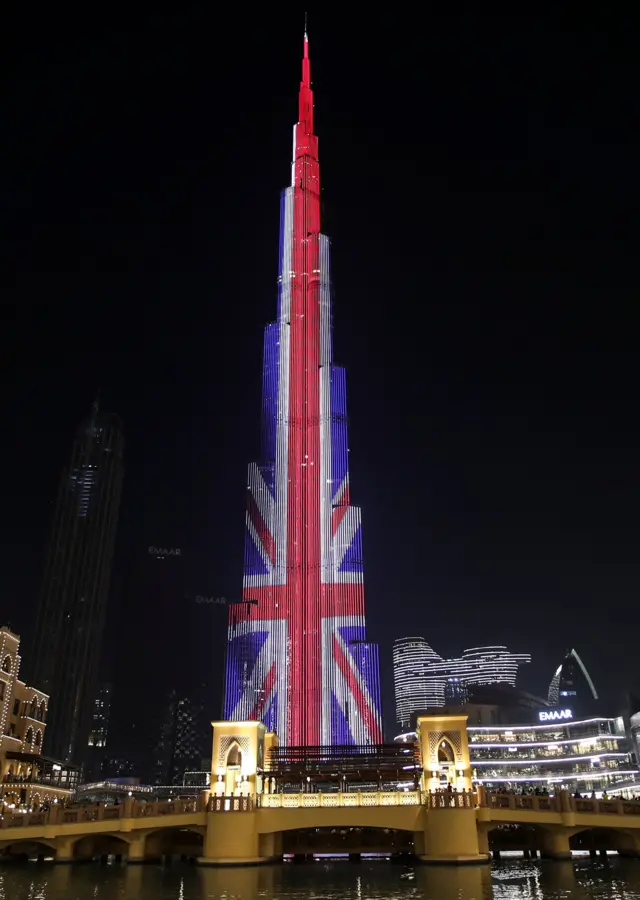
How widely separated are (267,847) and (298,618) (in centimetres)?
3749

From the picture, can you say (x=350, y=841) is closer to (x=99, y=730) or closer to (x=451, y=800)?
(x=451, y=800)

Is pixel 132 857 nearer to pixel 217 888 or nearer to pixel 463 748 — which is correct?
pixel 217 888

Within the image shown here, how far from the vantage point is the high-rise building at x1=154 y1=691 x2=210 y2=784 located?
173 metres

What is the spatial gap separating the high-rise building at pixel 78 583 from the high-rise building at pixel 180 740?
160 feet

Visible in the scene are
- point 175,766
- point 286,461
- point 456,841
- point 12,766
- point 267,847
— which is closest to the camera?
point 456,841

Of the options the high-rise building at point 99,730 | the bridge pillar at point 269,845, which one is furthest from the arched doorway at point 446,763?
the high-rise building at point 99,730

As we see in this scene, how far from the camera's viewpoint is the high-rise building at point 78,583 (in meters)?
117

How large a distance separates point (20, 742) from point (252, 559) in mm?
30597

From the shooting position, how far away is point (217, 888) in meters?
27.8

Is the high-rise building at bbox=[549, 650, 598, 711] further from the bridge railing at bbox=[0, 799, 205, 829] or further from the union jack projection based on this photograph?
the bridge railing at bbox=[0, 799, 205, 829]

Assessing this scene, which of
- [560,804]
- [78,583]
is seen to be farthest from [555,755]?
[78,583]

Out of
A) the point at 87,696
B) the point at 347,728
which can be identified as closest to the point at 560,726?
the point at 347,728

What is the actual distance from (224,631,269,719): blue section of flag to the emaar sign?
58.0 meters

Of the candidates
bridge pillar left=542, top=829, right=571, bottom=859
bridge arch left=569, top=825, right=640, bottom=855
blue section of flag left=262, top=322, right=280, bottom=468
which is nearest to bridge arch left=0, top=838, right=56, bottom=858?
bridge pillar left=542, top=829, right=571, bottom=859
